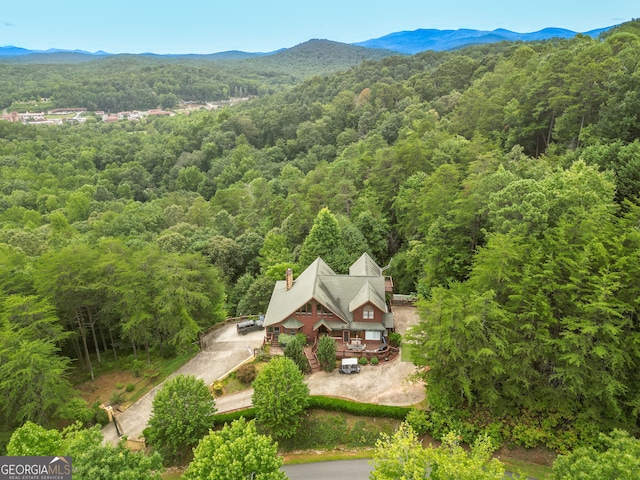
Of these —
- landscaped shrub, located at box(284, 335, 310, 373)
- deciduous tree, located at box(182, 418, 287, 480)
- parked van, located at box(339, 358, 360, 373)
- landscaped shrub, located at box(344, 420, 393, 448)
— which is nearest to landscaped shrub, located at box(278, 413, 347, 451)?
landscaped shrub, located at box(344, 420, 393, 448)

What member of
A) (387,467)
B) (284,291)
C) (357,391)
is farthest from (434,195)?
(387,467)

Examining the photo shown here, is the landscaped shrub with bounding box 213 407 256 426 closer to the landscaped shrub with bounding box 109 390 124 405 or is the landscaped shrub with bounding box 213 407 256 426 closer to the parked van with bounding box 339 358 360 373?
the parked van with bounding box 339 358 360 373

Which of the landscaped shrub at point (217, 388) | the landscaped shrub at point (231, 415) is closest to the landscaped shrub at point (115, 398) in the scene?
the landscaped shrub at point (217, 388)

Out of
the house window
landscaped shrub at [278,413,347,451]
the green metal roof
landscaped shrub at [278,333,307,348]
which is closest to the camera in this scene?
landscaped shrub at [278,413,347,451]

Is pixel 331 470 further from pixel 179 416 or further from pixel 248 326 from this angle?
pixel 248 326

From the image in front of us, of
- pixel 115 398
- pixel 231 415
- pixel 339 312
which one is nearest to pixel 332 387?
pixel 339 312

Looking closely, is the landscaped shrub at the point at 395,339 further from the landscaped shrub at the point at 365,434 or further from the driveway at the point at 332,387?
the landscaped shrub at the point at 365,434
